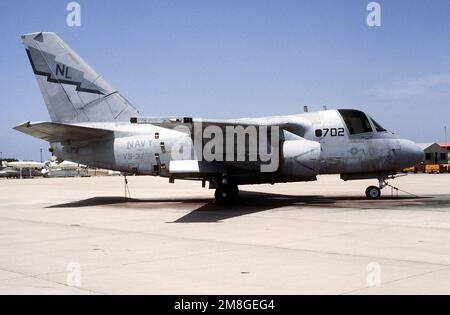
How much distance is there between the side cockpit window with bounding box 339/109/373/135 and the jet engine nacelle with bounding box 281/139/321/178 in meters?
1.56

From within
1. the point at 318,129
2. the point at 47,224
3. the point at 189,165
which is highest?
the point at 318,129

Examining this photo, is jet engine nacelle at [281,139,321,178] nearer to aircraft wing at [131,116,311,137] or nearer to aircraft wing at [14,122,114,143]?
aircraft wing at [131,116,311,137]

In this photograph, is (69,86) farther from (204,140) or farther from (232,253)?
(232,253)

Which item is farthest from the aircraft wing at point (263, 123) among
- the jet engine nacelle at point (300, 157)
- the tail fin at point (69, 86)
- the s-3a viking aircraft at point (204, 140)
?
the tail fin at point (69, 86)

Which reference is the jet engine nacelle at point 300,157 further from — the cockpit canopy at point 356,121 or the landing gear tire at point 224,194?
the landing gear tire at point 224,194

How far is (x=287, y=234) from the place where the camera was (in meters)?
11.4

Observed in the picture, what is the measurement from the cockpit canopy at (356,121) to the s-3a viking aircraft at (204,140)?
0.13 ft

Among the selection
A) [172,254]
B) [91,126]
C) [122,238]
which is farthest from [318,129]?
[172,254]

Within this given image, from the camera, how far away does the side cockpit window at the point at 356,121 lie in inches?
794

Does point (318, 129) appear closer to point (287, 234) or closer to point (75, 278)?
point (287, 234)

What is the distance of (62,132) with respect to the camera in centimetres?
2067

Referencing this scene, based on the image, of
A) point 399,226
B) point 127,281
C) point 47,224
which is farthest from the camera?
point 47,224

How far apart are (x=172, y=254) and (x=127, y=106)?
1435 centimetres

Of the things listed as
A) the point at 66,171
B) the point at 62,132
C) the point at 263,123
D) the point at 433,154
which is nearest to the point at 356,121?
the point at 263,123
